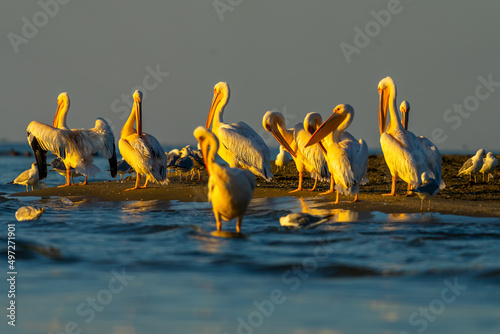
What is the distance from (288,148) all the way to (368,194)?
187 cm

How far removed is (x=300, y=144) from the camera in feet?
36.9

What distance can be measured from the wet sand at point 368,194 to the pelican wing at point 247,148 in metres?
0.42

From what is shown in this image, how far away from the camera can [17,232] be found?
7.77 m

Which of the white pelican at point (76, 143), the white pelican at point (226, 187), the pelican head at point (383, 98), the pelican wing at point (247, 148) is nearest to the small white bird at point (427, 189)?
the white pelican at point (226, 187)

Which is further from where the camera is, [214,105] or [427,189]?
[214,105]

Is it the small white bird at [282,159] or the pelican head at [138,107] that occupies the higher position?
the pelican head at [138,107]

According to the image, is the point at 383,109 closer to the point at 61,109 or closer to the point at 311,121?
the point at 311,121

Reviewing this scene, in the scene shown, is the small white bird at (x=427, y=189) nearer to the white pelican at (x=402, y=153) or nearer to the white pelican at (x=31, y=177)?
the white pelican at (x=402, y=153)

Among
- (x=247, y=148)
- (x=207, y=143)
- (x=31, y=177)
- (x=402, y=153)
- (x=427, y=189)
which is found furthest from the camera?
(x=31, y=177)

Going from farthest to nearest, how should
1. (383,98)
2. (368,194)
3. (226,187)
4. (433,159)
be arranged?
(383,98), (368,194), (433,159), (226,187)

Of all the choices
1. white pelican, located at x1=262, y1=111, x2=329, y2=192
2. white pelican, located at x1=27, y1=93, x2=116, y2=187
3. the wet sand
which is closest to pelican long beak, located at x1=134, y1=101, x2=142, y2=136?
white pelican, located at x1=27, y1=93, x2=116, y2=187

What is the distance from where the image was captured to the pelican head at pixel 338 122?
1020cm

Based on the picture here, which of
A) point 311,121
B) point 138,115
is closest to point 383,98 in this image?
point 311,121

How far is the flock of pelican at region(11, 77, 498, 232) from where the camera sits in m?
9.57
